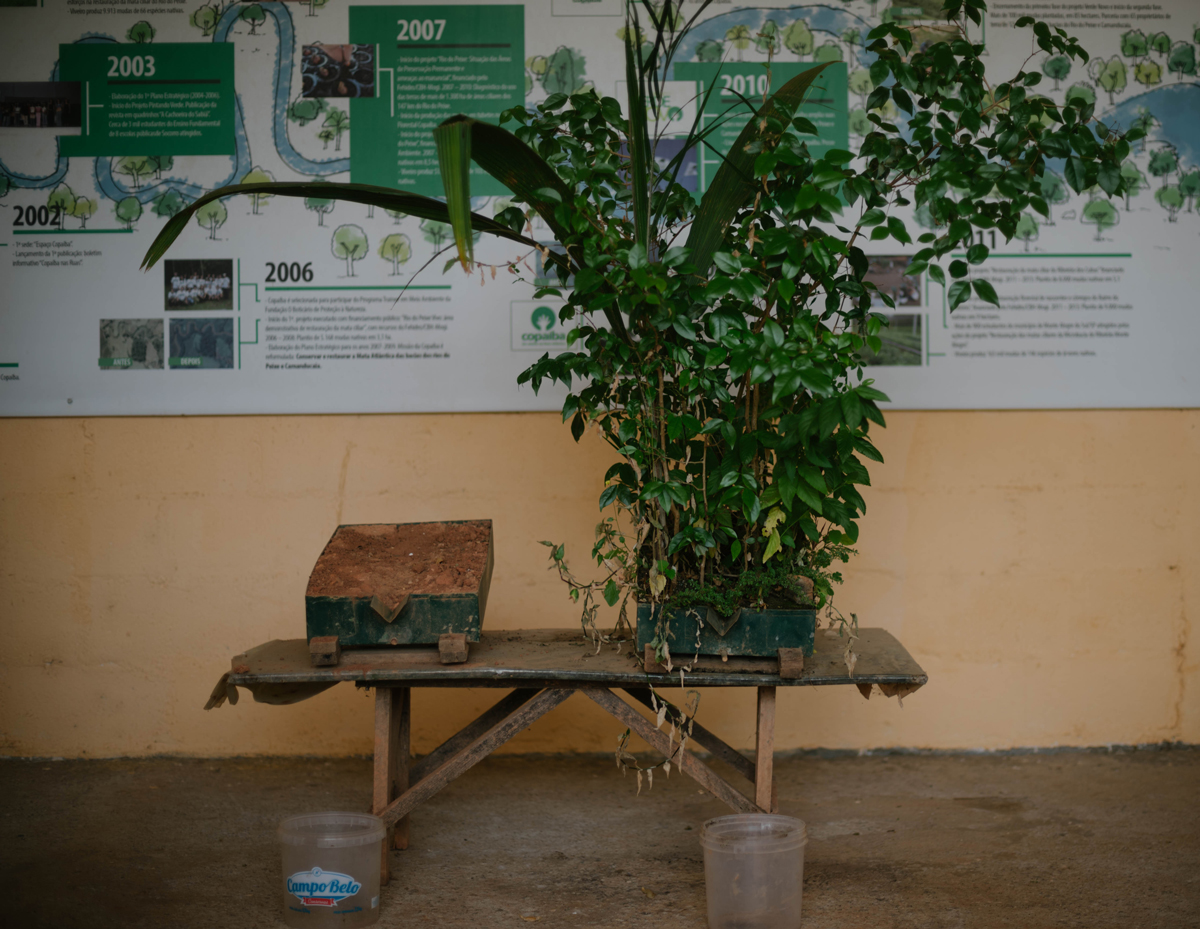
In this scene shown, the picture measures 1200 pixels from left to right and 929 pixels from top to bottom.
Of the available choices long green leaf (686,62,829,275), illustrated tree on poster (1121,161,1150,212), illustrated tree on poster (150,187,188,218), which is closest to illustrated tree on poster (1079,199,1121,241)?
illustrated tree on poster (1121,161,1150,212)

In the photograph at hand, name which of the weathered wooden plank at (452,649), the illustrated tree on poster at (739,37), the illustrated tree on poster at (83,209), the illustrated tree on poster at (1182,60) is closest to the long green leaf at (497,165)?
the weathered wooden plank at (452,649)

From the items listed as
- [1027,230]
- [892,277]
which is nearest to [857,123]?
[892,277]

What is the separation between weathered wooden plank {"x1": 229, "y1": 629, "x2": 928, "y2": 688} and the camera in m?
2.16

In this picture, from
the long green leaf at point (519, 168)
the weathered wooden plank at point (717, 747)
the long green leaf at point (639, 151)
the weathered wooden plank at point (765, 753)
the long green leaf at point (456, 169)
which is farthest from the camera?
the weathered wooden plank at point (717, 747)

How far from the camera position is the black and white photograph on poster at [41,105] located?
3172 millimetres

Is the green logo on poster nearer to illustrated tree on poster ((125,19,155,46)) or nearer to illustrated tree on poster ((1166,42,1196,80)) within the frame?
illustrated tree on poster ((125,19,155,46))

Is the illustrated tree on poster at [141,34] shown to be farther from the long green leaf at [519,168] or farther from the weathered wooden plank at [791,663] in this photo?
the weathered wooden plank at [791,663]

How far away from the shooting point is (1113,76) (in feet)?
10.5

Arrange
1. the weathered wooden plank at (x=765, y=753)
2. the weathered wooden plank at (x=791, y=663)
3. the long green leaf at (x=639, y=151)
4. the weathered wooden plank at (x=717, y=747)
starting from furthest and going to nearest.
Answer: the weathered wooden plank at (x=717, y=747) → the weathered wooden plank at (x=765, y=753) → the weathered wooden plank at (x=791, y=663) → the long green leaf at (x=639, y=151)

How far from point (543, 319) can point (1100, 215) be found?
196 centimetres

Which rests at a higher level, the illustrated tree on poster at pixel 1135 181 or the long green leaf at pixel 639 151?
the illustrated tree on poster at pixel 1135 181

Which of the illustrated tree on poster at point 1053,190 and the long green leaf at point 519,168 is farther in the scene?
the illustrated tree on poster at point 1053,190

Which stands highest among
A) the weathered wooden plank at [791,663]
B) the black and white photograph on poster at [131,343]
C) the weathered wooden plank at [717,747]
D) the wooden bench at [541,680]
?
the black and white photograph on poster at [131,343]

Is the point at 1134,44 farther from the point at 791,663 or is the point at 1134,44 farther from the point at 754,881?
the point at 754,881
